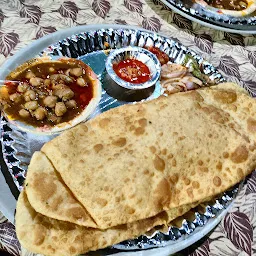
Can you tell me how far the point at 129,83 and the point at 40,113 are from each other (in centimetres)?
73

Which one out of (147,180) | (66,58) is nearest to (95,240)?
(147,180)

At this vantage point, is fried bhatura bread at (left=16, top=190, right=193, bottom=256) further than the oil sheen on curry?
No

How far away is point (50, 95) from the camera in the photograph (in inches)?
102

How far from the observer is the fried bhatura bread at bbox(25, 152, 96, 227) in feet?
5.92

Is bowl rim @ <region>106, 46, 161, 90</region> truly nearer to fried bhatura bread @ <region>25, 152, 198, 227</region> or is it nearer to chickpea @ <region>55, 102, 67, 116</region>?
chickpea @ <region>55, 102, 67, 116</region>

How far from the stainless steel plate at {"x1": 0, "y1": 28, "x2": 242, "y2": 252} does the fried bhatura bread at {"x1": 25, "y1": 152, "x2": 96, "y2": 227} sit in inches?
10.6

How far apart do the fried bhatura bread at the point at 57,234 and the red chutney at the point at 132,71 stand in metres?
1.27

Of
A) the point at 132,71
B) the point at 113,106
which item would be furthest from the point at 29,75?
the point at 132,71

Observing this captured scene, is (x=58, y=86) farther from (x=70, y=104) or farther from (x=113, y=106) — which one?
(x=113, y=106)

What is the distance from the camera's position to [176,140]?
2.12 m

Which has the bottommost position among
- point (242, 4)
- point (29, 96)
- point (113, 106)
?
point (113, 106)

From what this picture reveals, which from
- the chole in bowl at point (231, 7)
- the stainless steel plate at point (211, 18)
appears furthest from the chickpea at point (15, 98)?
the chole in bowl at point (231, 7)

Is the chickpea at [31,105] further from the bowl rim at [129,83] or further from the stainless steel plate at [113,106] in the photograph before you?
the bowl rim at [129,83]

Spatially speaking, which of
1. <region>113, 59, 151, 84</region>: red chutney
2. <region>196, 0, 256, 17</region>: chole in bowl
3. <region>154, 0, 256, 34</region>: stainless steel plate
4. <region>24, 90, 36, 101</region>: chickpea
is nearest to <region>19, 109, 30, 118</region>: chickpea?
<region>24, 90, 36, 101</region>: chickpea
